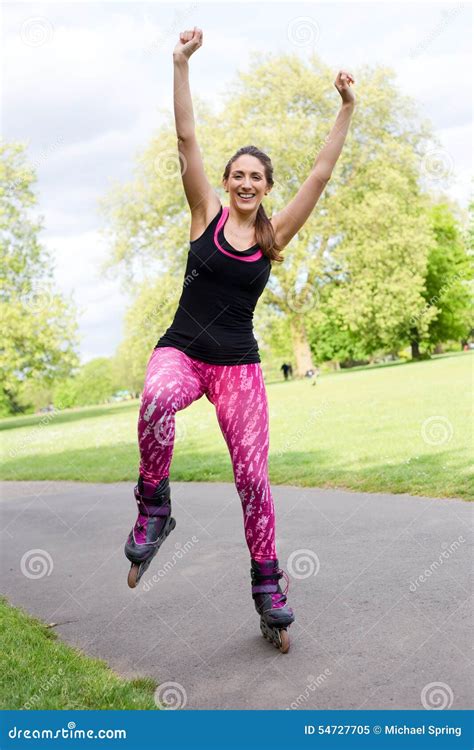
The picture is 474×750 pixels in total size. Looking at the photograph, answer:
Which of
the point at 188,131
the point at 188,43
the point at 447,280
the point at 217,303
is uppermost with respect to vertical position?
the point at 188,43

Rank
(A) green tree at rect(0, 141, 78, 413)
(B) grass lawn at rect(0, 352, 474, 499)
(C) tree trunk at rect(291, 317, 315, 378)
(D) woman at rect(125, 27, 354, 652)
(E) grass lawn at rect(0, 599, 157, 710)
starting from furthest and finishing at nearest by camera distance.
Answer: (C) tree trunk at rect(291, 317, 315, 378) < (A) green tree at rect(0, 141, 78, 413) < (B) grass lawn at rect(0, 352, 474, 499) < (D) woman at rect(125, 27, 354, 652) < (E) grass lawn at rect(0, 599, 157, 710)

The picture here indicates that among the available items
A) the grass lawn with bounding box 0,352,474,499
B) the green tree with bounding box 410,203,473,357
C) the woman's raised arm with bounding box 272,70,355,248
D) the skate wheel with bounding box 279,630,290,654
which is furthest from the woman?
the green tree with bounding box 410,203,473,357

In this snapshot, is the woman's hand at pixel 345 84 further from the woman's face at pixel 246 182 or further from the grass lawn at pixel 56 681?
the grass lawn at pixel 56 681

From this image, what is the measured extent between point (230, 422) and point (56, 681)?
1.44 metres

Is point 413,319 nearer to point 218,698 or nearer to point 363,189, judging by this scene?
point 363,189

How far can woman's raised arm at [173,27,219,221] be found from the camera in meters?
4.15

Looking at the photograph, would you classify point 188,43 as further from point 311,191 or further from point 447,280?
point 447,280

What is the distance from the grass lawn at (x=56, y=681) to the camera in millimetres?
3500

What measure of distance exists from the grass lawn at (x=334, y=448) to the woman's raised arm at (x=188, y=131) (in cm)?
422

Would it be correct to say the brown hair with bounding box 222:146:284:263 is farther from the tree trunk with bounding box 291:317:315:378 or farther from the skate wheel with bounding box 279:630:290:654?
the tree trunk with bounding box 291:317:315:378

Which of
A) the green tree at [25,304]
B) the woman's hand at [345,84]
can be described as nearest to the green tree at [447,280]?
the green tree at [25,304]

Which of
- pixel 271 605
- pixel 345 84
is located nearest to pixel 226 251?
pixel 345 84

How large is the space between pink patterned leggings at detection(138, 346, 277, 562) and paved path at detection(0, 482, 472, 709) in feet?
1.96

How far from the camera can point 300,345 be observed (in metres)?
42.5
